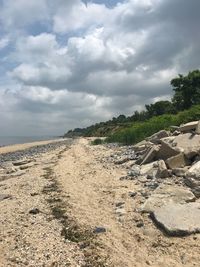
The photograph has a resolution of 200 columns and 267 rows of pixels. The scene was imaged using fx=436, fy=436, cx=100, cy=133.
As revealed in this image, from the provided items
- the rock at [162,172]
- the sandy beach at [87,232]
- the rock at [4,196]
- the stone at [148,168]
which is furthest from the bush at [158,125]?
the rock at [4,196]

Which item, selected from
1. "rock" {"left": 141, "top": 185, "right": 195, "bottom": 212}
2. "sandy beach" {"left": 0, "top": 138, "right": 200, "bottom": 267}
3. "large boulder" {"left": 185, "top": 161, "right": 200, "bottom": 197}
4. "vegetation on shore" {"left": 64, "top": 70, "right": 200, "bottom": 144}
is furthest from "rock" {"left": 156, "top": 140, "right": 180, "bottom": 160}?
"vegetation on shore" {"left": 64, "top": 70, "right": 200, "bottom": 144}

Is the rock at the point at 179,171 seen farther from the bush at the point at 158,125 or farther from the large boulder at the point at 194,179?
the bush at the point at 158,125

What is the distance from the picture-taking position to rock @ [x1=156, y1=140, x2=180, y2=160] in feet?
62.2

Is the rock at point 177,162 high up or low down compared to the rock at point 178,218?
up

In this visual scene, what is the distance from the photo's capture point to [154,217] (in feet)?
36.0

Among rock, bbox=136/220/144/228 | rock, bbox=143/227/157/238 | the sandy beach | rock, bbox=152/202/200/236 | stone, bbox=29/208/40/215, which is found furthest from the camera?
stone, bbox=29/208/40/215

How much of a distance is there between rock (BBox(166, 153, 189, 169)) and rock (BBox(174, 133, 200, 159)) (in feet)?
1.25

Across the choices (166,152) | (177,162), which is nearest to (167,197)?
(177,162)

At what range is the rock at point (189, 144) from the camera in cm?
1789

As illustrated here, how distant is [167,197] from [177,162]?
208 inches

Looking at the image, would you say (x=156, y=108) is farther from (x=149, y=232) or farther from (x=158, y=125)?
(x=149, y=232)

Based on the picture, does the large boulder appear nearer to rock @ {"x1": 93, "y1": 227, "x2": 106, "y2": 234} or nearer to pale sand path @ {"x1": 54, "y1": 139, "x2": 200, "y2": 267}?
pale sand path @ {"x1": 54, "y1": 139, "x2": 200, "y2": 267}

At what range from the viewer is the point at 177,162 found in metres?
17.5

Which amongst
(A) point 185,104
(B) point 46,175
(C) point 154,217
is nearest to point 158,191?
(C) point 154,217
